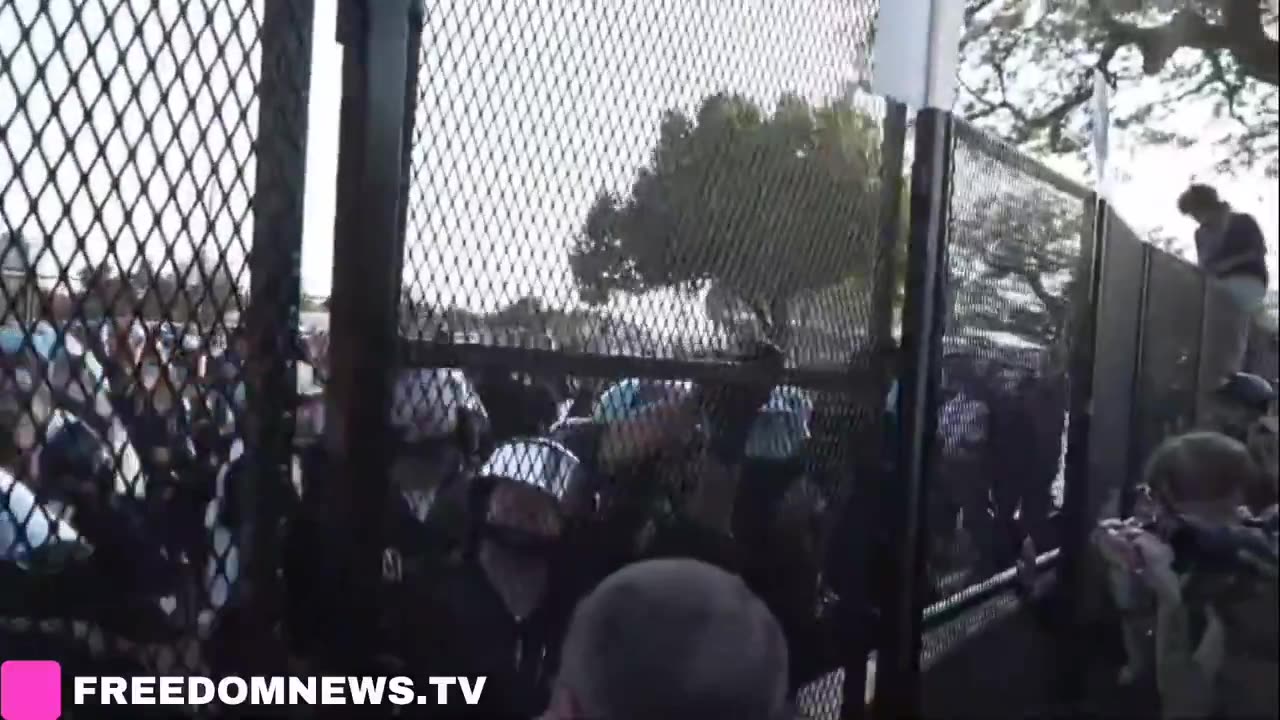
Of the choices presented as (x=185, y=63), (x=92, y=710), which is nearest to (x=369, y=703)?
(x=92, y=710)

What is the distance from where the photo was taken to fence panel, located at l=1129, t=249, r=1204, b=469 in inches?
54.7

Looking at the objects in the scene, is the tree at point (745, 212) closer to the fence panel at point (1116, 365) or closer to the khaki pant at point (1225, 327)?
the fence panel at point (1116, 365)

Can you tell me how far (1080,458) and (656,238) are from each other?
21.3 inches

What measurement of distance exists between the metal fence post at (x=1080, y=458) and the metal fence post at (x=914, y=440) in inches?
7.7

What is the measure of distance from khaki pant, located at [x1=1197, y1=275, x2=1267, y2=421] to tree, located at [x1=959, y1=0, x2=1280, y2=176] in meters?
0.12

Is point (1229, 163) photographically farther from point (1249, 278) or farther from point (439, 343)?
point (439, 343)

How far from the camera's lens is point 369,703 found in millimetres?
1441

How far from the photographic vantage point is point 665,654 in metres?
1.35

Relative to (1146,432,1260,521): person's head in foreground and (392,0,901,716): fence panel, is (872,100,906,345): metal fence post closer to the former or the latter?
(392,0,901,716): fence panel

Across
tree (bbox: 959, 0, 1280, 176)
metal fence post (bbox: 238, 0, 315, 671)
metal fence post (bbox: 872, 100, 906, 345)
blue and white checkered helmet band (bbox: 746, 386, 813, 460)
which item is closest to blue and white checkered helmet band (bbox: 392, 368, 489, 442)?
metal fence post (bbox: 238, 0, 315, 671)

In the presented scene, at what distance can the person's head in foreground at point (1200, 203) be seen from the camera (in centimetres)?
136

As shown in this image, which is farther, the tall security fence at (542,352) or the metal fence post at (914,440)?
the metal fence post at (914,440)

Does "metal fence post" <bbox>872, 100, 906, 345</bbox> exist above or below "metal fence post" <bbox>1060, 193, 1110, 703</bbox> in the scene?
above

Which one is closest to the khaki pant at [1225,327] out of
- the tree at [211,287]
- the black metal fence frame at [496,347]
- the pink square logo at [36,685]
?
the black metal fence frame at [496,347]
